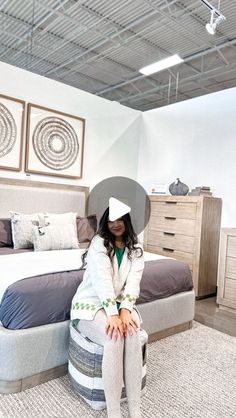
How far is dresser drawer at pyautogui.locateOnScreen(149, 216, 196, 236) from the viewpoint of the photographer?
3.79 metres

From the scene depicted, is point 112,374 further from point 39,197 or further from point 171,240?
point 171,240

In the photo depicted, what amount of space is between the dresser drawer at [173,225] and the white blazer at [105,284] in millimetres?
2079

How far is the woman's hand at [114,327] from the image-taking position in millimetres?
1513

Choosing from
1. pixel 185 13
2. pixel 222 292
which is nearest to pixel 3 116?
pixel 185 13

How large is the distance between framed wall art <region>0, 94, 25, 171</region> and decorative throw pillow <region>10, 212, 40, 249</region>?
74 centimetres

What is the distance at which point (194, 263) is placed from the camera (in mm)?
3693

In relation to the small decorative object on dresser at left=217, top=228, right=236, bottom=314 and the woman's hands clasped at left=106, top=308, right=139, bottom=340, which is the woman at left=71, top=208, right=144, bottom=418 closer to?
the woman's hands clasped at left=106, top=308, right=139, bottom=340

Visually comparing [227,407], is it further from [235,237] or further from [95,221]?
[95,221]

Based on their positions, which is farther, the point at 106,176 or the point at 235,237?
the point at 106,176

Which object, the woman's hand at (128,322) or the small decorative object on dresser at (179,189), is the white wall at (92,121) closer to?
the small decorative object on dresser at (179,189)

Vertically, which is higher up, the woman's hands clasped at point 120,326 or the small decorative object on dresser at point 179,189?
the small decorative object on dresser at point 179,189

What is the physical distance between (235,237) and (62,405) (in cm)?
247

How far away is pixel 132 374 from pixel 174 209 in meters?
2.72

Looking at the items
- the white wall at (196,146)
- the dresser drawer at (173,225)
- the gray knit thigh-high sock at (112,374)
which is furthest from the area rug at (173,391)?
the white wall at (196,146)
